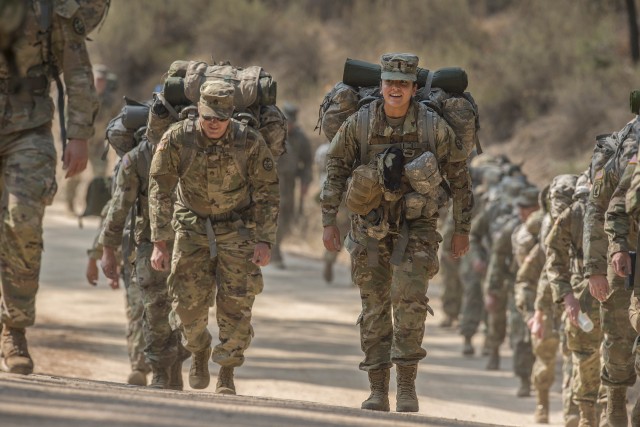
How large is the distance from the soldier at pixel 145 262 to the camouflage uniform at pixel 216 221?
638mm

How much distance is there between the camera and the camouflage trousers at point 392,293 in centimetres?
934

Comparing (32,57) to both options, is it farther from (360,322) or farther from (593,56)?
(593,56)

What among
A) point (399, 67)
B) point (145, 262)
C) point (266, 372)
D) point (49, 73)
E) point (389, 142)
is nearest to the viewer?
point (49, 73)

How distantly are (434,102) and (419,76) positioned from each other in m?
0.37

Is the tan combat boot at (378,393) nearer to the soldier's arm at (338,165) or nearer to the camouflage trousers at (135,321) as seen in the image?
the soldier's arm at (338,165)

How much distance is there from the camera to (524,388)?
48.3 feet

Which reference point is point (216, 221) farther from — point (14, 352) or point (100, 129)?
point (100, 129)

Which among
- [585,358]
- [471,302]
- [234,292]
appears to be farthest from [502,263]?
[234,292]

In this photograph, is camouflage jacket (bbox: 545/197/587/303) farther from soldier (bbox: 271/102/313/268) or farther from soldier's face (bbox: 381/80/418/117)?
soldier (bbox: 271/102/313/268)

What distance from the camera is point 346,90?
983cm

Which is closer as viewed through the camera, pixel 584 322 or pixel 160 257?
pixel 160 257

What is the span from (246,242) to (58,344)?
552 centimetres

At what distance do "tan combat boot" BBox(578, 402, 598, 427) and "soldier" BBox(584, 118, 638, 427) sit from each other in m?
1.09

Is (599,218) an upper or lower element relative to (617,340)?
upper
